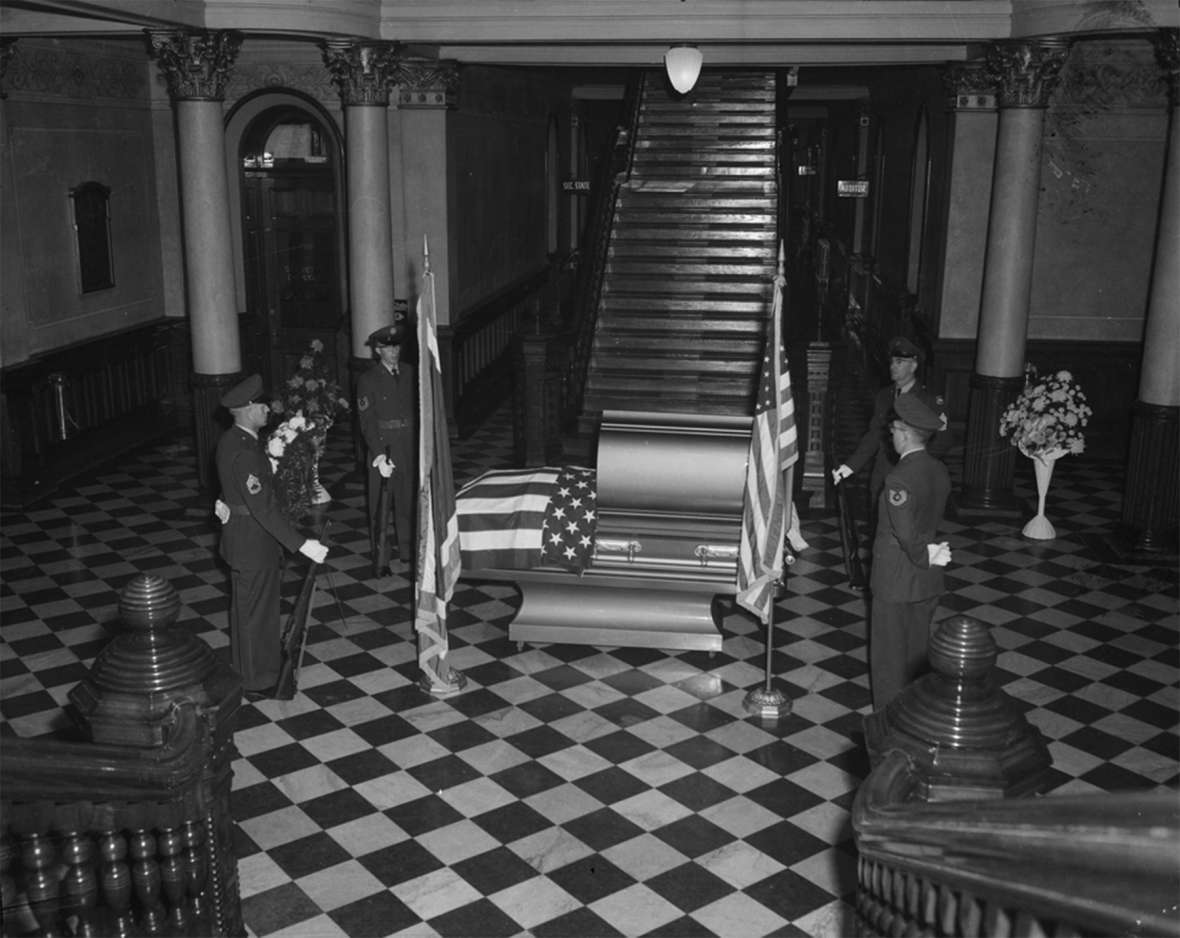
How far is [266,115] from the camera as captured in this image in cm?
1535

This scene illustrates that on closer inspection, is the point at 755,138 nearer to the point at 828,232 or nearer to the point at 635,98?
the point at 635,98

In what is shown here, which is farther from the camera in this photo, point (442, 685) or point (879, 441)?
point (879, 441)

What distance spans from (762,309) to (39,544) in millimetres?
7517

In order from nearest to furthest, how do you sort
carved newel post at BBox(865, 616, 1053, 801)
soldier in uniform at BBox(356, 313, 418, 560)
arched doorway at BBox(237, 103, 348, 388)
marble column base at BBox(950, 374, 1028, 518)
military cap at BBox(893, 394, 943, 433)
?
carved newel post at BBox(865, 616, 1053, 801), military cap at BBox(893, 394, 943, 433), soldier in uniform at BBox(356, 313, 418, 560), marble column base at BBox(950, 374, 1028, 518), arched doorway at BBox(237, 103, 348, 388)

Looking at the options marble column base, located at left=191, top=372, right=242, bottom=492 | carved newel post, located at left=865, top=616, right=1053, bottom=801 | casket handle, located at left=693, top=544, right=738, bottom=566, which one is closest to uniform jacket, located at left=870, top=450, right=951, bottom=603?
casket handle, located at left=693, top=544, right=738, bottom=566

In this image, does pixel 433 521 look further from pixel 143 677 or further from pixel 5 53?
pixel 5 53

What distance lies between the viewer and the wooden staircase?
43.9ft

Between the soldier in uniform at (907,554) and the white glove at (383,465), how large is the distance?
13.6 ft

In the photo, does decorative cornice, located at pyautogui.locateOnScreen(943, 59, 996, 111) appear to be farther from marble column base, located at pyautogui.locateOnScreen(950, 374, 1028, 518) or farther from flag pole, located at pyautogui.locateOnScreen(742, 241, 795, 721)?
flag pole, located at pyautogui.locateOnScreen(742, 241, 795, 721)

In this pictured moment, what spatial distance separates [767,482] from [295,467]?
3140 mm

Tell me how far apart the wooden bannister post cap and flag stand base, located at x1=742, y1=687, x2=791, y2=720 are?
453 cm

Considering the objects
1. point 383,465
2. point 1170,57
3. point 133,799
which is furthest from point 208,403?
point 133,799

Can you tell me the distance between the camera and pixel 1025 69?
11266 millimetres

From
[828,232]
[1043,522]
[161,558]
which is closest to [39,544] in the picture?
[161,558]
